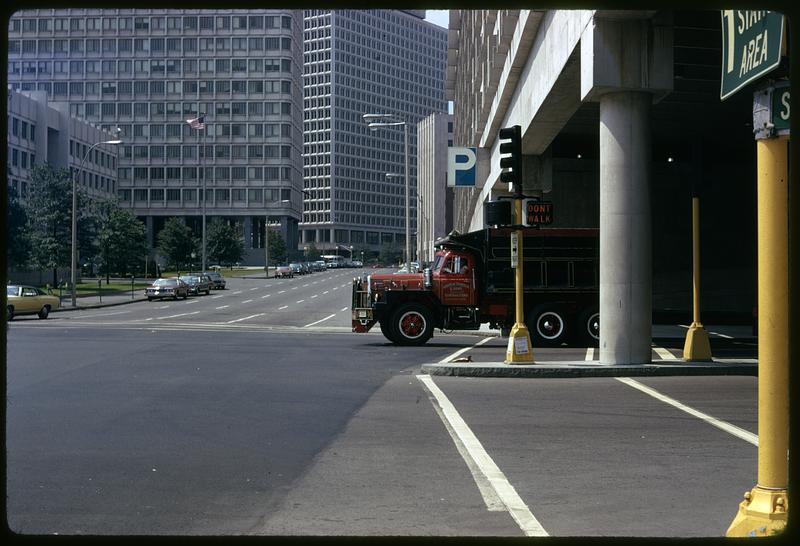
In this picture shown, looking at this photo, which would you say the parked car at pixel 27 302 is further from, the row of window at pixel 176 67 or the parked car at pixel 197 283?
the row of window at pixel 176 67

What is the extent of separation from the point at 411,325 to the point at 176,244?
84.2 metres

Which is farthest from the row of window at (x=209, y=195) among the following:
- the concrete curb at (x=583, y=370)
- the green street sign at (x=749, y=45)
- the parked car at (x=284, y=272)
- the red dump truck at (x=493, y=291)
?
the green street sign at (x=749, y=45)

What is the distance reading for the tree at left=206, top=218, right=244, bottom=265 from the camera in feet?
388

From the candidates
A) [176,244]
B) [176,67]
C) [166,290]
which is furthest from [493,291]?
[176,67]

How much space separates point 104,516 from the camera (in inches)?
284

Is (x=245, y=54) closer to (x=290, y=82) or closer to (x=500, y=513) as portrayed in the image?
(x=290, y=82)

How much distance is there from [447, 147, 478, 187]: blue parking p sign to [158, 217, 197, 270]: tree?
69.0m

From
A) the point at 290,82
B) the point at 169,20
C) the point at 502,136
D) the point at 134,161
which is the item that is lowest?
the point at 502,136

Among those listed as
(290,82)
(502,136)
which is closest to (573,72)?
(502,136)

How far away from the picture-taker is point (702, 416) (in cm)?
1291

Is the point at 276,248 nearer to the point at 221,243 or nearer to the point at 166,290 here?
the point at 221,243

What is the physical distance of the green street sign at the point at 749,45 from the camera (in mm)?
5371

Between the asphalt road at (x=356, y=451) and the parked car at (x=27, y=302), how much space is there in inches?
910

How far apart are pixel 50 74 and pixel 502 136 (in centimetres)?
14855
